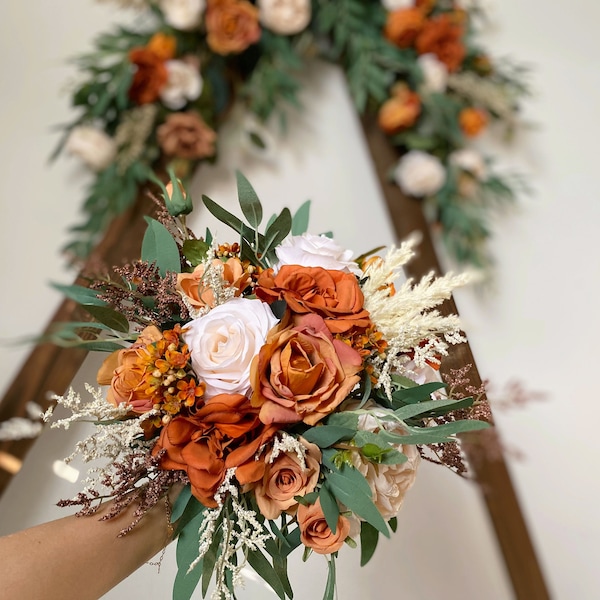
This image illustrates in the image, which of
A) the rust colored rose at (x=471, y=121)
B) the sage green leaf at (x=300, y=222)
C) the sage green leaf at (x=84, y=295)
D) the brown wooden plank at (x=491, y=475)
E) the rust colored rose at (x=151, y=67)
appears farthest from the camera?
the rust colored rose at (x=471, y=121)

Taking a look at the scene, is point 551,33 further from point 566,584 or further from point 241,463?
point 241,463

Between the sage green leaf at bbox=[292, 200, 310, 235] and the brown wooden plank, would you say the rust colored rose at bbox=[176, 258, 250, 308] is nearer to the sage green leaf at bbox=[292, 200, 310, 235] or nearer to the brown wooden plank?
the sage green leaf at bbox=[292, 200, 310, 235]

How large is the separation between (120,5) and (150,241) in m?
0.87

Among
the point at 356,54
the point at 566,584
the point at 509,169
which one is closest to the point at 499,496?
the point at 566,584

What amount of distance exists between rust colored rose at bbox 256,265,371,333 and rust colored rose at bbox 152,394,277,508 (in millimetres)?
111

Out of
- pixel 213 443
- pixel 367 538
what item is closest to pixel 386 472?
pixel 367 538

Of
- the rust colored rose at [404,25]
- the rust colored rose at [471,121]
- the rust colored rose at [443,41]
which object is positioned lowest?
the rust colored rose at [471,121]

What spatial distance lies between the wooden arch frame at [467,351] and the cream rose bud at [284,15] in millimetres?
305

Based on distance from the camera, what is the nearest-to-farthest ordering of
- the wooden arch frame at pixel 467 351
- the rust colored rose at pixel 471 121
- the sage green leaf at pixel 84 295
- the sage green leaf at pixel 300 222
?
the sage green leaf at pixel 84 295 < the sage green leaf at pixel 300 222 < the wooden arch frame at pixel 467 351 < the rust colored rose at pixel 471 121

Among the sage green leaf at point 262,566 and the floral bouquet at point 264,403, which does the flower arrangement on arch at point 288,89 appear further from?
the sage green leaf at point 262,566

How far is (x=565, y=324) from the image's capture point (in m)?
1.48

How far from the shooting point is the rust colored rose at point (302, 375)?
1.67 feet

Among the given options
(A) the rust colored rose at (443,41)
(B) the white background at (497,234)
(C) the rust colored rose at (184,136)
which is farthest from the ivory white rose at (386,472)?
(A) the rust colored rose at (443,41)

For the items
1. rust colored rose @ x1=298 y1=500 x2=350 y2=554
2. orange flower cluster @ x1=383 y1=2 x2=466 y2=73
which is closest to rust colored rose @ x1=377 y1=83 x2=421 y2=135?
orange flower cluster @ x1=383 y1=2 x2=466 y2=73
